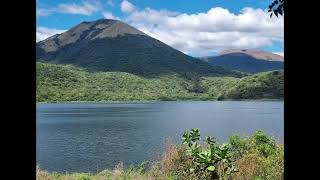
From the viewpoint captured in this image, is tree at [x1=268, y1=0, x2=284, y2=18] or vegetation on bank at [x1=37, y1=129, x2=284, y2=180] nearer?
tree at [x1=268, y1=0, x2=284, y2=18]

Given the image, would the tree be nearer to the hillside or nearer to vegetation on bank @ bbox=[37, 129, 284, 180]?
vegetation on bank @ bbox=[37, 129, 284, 180]

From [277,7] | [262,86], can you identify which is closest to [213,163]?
[277,7]

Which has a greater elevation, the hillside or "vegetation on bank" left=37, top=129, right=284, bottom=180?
the hillside

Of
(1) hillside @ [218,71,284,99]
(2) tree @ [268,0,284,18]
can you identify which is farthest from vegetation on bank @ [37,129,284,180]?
(1) hillside @ [218,71,284,99]

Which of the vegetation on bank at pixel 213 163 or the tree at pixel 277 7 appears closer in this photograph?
the tree at pixel 277 7

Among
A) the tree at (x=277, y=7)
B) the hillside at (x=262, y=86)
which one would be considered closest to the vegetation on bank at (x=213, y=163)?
the tree at (x=277, y=7)

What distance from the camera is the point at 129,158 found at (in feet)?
130

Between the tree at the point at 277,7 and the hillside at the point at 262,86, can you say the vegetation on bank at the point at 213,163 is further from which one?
the hillside at the point at 262,86

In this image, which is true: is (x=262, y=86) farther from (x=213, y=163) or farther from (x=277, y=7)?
(x=277, y=7)
